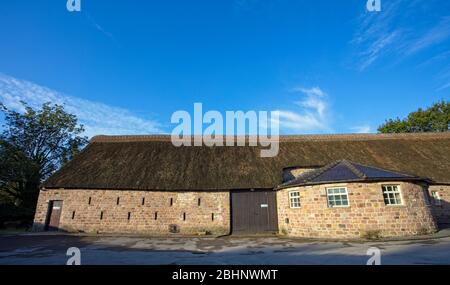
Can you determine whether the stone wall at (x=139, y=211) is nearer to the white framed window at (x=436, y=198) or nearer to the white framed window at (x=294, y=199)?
the white framed window at (x=294, y=199)

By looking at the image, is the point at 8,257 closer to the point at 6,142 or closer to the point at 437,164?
the point at 6,142

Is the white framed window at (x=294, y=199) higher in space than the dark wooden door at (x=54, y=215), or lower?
higher

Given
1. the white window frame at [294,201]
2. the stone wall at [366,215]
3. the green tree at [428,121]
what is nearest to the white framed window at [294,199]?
the white window frame at [294,201]

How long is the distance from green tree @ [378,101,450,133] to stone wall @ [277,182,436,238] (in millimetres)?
25492

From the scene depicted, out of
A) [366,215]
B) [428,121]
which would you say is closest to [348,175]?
[366,215]

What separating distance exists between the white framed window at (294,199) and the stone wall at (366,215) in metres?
0.73

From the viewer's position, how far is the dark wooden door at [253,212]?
1561 cm

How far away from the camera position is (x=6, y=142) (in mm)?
23688

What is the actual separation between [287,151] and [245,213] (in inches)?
272

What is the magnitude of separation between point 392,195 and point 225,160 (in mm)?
11027

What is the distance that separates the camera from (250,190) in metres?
16.2

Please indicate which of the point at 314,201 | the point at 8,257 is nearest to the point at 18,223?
the point at 8,257

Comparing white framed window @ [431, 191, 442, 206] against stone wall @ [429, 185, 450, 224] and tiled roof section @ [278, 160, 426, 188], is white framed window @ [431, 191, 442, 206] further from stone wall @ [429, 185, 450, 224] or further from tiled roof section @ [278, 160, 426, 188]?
tiled roof section @ [278, 160, 426, 188]
